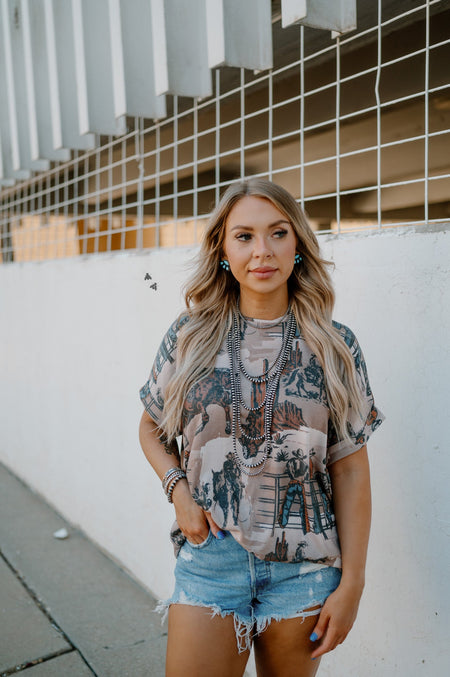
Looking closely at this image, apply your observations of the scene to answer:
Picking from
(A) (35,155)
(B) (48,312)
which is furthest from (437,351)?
(B) (48,312)

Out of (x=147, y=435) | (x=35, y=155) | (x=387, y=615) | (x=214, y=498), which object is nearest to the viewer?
(x=214, y=498)

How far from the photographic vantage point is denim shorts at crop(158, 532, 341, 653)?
5.59ft

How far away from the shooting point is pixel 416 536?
2182 millimetres

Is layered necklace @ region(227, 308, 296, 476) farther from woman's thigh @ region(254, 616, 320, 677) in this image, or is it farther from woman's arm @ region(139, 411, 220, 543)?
woman's thigh @ region(254, 616, 320, 677)

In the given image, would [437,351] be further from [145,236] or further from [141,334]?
[145,236]

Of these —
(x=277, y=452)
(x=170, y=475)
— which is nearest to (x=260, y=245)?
(x=277, y=452)

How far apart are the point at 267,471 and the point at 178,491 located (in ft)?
0.96

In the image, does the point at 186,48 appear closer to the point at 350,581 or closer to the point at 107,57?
the point at 107,57

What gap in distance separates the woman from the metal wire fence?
759 mm

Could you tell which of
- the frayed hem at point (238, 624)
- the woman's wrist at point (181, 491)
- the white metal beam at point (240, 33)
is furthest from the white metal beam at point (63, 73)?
the frayed hem at point (238, 624)

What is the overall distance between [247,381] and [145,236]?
2409mm

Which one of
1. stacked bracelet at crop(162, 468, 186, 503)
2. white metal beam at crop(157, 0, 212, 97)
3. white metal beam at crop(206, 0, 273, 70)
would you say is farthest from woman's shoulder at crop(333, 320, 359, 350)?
white metal beam at crop(157, 0, 212, 97)

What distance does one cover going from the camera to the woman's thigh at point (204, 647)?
67.2 inches

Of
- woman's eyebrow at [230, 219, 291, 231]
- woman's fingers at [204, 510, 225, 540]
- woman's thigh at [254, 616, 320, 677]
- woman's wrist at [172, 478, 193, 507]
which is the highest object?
woman's eyebrow at [230, 219, 291, 231]
